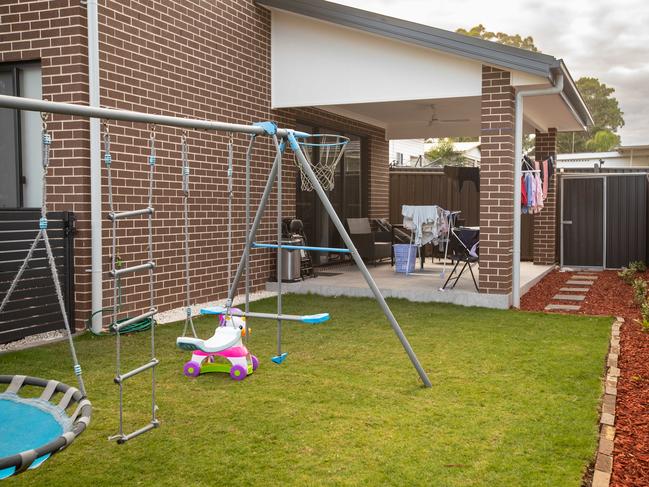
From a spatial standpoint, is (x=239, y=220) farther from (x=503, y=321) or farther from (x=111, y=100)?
(x=503, y=321)

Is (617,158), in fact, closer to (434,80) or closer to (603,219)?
(603,219)

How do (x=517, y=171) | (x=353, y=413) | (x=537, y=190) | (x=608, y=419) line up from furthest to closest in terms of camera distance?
(x=537, y=190), (x=517, y=171), (x=353, y=413), (x=608, y=419)

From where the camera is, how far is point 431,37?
797 cm

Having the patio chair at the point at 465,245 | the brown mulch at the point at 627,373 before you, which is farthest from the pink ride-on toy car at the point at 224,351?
the patio chair at the point at 465,245

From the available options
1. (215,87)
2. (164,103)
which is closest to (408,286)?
(215,87)

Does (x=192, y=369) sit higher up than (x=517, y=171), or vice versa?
(x=517, y=171)

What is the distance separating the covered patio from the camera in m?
7.98

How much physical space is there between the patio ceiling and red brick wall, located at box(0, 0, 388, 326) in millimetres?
426

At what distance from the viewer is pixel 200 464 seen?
3.42 m

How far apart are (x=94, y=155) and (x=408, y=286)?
15.1ft

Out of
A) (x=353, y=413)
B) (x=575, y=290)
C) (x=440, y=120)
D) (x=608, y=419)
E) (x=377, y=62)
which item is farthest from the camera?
(x=440, y=120)

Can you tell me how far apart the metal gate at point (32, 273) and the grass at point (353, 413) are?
1.31ft

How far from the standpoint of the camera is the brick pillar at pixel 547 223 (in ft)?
42.1

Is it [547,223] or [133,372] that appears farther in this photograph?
[547,223]
